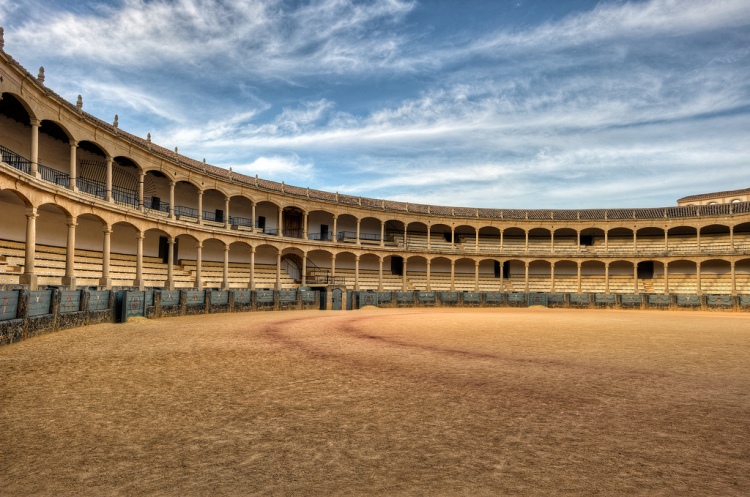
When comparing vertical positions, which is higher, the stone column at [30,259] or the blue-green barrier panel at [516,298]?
the stone column at [30,259]

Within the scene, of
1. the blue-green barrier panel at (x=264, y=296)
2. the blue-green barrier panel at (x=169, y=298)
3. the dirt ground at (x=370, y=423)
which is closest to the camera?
the dirt ground at (x=370, y=423)

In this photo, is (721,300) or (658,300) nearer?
(721,300)

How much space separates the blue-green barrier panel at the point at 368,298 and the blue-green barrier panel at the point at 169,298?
45.7 ft

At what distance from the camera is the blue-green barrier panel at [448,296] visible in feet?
122

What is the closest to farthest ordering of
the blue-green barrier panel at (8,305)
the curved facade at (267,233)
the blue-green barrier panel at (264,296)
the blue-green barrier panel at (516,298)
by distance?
the blue-green barrier panel at (8,305)
the curved facade at (267,233)
the blue-green barrier panel at (264,296)
the blue-green barrier panel at (516,298)

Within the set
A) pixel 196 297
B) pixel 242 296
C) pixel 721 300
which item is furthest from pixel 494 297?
pixel 196 297

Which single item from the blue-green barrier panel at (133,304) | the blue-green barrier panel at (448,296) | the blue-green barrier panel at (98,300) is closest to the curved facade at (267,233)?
the blue-green barrier panel at (98,300)

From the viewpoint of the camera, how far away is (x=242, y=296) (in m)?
26.1

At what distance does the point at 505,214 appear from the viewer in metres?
46.8

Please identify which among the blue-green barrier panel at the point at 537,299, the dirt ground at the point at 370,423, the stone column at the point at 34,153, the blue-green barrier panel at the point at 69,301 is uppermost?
the stone column at the point at 34,153

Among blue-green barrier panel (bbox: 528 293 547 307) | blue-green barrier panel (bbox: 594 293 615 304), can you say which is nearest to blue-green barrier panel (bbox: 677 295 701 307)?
blue-green barrier panel (bbox: 594 293 615 304)

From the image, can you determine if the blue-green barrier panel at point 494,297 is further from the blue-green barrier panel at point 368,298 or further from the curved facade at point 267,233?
the blue-green barrier panel at point 368,298

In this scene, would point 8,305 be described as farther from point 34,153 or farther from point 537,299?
point 537,299

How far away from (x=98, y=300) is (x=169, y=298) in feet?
15.7
